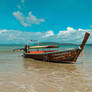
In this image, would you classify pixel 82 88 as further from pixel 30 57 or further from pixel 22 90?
pixel 30 57

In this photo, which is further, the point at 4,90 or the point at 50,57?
the point at 50,57

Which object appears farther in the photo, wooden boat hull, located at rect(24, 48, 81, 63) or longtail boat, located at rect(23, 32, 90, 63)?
wooden boat hull, located at rect(24, 48, 81, 63)

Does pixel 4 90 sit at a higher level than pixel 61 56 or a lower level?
lower

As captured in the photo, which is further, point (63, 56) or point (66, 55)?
point (63, 56)

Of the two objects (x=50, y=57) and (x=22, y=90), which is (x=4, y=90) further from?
(x=50, y=57)

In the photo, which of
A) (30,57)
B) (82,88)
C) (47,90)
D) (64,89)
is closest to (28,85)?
(47,90)

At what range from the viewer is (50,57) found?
15.4 metres

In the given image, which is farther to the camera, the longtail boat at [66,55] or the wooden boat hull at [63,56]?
the wooden boat hull at [63,56]

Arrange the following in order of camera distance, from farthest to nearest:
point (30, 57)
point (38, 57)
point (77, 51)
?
point (30, 57)
point (38, 57)
point (77, 51)

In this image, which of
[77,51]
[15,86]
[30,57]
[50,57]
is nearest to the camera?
[15,86]

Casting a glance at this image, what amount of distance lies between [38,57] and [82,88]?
1155cm

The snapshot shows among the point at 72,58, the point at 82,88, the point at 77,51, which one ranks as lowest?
the point at 82,88

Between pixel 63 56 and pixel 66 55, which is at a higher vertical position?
pixel 66 55

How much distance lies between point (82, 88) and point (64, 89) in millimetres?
1078
